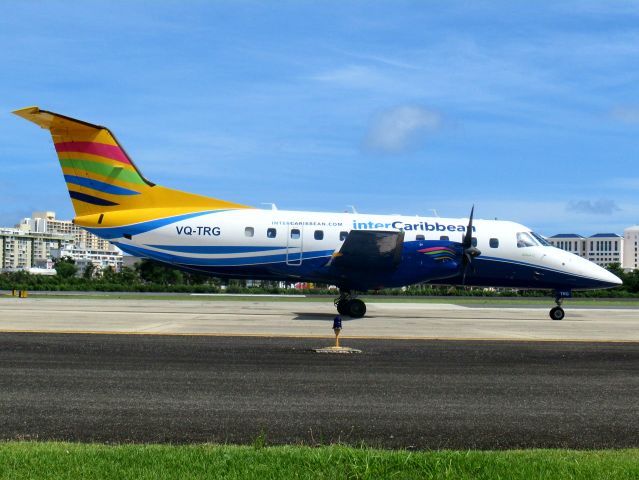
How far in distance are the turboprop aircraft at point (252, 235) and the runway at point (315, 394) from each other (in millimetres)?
11249

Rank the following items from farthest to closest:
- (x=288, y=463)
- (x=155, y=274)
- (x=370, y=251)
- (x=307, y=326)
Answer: (x=155, y=274) → (x=370, y=251) → (x=307, y=326) → (x=288, y=463)

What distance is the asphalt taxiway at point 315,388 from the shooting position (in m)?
8.66

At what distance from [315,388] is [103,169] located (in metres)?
19.3

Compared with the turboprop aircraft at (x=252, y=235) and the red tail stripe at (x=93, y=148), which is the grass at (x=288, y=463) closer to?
the turboprop aircraft at (x=252, y=235)

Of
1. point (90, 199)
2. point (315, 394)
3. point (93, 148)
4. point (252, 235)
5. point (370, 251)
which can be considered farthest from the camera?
point (252, 235)

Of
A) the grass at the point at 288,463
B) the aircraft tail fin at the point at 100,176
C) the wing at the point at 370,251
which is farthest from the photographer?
the aircraft tail fin at the point at 100,176

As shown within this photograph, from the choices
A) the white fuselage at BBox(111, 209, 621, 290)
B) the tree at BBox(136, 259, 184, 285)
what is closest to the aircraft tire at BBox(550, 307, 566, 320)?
the white fuselage at BBox(111, 209, 621, 290)

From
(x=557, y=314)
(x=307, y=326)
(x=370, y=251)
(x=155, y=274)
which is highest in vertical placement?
(x=370, y=251)

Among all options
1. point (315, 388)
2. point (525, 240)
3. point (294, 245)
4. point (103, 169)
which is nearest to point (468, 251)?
point (525, 240)

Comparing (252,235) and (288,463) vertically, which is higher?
(252,235)

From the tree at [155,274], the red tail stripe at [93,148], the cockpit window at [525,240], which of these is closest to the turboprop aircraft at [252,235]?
the red tail stripe at [93,148]

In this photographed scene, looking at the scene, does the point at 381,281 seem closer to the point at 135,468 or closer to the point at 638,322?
the point at 638,322

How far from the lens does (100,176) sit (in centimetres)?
2848

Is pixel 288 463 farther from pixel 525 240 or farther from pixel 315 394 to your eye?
pixel 525 240
